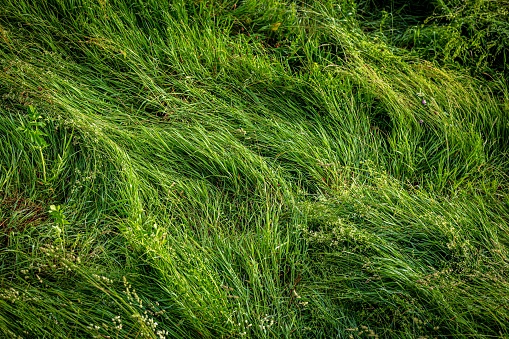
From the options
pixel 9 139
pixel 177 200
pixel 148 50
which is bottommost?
pixel 177 200

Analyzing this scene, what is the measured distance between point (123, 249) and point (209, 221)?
1.45ft

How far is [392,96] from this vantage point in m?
3.06

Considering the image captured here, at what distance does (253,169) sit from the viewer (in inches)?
105

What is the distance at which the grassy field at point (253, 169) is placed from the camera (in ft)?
6.99

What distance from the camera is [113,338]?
6.52 feet

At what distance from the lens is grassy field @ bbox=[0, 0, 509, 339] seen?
2.13 meters

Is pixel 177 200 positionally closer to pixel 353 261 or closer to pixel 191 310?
pixel 191 310

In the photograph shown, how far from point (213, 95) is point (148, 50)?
0.52 meters

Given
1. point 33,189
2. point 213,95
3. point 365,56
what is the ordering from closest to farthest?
1. point 33,189
2. point 213,95
3. point 365,56

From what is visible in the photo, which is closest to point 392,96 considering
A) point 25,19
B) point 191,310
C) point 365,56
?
point 365,56

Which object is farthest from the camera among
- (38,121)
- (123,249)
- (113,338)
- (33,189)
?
(38,121)

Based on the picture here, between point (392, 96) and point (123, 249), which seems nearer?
point (123, 249)

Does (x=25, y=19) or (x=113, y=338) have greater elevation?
(x=25, y=19)

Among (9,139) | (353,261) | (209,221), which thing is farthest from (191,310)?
(9,139)
